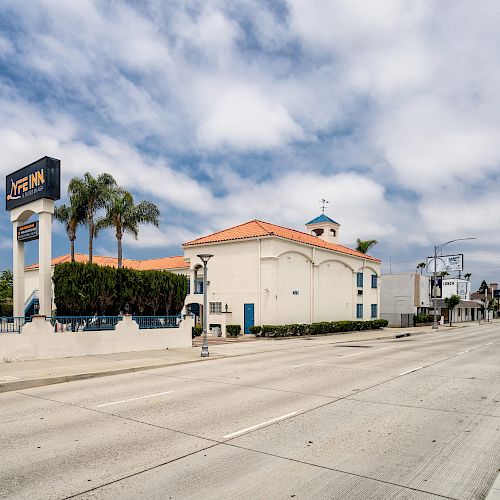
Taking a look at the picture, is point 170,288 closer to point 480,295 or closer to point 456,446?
point 456,446

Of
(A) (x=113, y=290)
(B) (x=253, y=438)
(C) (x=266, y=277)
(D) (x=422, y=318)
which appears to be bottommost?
(D) (x=422, y=318)

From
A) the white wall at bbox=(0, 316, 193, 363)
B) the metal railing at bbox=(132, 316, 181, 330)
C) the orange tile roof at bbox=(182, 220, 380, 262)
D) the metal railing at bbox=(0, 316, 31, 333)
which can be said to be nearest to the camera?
the metal railing at bbox=(0, 316, 31, 333)

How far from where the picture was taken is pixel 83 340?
19.4m

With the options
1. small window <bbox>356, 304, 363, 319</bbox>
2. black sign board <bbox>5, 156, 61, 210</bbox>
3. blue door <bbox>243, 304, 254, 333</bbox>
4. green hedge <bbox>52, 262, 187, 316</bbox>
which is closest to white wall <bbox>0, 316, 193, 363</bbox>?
green hedge <bbox>52, 262, 187, 316</bbox>

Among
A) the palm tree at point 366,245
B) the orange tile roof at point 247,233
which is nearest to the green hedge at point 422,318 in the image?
the palm tree at point 366,245

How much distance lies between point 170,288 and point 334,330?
1862 centimetres

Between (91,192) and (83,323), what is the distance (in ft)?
81.3

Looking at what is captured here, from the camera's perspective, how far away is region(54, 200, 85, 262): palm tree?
4266 cm

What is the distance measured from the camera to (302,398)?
1077cm

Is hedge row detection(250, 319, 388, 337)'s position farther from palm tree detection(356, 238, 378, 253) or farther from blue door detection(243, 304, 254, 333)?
palm tree detection(356, 238, 378, 253)

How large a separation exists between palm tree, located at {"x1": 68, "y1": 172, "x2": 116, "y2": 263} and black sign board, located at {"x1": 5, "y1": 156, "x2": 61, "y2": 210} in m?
18.6

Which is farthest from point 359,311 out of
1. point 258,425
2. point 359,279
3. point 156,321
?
point 258,425

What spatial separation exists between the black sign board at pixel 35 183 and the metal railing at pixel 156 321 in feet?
22.3

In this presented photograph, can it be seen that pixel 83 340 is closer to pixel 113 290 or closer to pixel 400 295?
pixel 113 290
